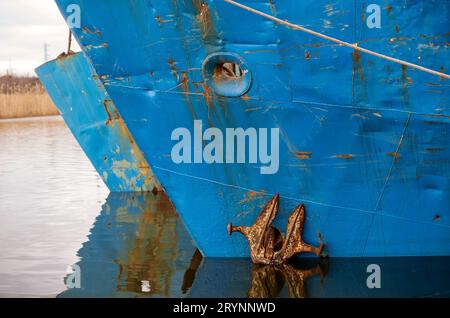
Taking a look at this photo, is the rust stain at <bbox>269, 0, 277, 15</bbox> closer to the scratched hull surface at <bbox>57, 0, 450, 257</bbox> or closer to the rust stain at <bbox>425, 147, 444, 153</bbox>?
the scratched hull surface at <bbox>57, 0, 450, 257</bbox>

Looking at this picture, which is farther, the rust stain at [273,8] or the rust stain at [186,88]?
the rust stain at [186,88]

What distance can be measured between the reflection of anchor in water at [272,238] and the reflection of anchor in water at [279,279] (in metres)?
0.08

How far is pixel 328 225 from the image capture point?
710cm

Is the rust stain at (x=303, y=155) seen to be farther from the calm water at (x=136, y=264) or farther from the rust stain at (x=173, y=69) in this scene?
the rust stain at (x=173, y=69)

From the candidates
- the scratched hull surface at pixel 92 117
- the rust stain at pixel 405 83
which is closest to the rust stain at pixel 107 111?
the scratched hull surface at pixel 92 117

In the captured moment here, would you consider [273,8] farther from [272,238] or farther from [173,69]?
[272,238]

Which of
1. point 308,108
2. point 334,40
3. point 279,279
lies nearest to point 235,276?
point 279,279

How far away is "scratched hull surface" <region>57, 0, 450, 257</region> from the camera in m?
6.69

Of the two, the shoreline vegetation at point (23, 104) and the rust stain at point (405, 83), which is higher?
the shoreline vegetation at point (23, 104)

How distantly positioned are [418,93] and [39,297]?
3.32 m

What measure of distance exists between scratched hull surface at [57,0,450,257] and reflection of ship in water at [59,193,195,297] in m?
0.64

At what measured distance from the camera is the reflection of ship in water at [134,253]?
6.74 m

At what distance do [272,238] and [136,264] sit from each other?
4.39 feet

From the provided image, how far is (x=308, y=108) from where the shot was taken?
22.5 ft
